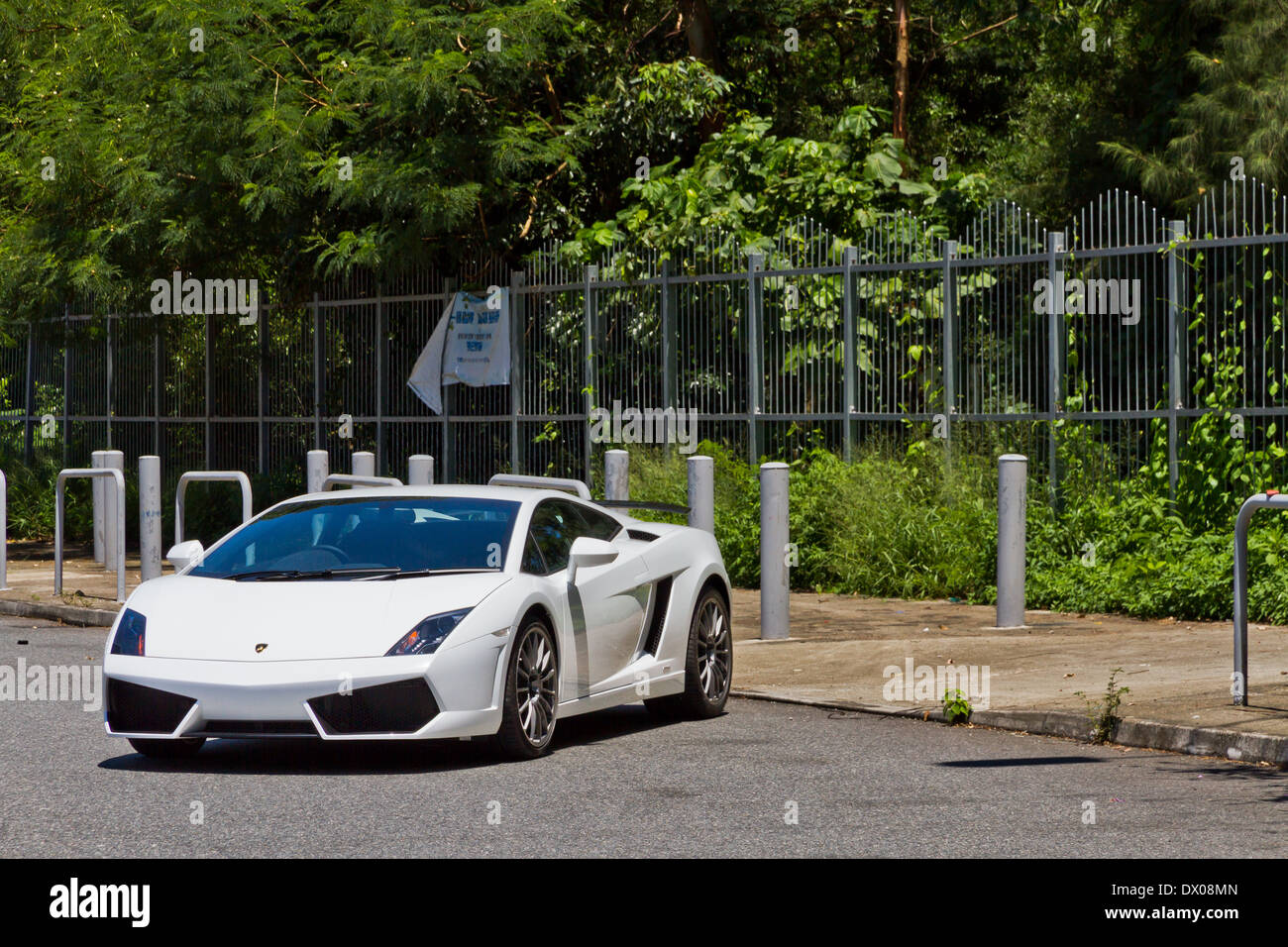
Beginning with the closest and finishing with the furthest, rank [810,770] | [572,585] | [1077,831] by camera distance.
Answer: [1077,831] < [810,770] < [572,585]

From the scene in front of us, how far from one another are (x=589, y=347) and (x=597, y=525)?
902cm

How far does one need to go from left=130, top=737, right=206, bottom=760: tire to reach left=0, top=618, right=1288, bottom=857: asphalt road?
0.08 meters

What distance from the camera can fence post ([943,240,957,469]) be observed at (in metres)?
16.3

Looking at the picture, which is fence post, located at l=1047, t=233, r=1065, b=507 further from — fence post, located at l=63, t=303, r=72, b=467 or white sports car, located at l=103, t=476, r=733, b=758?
fence post, located at l=63, t=303, r=72, b=467

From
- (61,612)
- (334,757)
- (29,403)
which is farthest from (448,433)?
(334,757)

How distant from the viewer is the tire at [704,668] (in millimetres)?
10211

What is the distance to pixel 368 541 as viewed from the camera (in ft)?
31.1

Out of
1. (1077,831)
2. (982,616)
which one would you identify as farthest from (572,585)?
(982,616)

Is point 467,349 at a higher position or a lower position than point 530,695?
higher

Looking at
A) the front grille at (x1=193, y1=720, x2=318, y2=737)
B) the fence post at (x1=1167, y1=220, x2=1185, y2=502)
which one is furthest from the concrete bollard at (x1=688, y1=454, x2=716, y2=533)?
the front grille at (x1=193, y1=720, x2=318, y2=737)

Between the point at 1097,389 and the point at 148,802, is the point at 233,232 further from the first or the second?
the point at 148,802

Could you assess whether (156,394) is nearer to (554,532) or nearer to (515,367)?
(515,367)

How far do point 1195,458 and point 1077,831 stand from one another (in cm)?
799

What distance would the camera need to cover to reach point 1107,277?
15422mm
